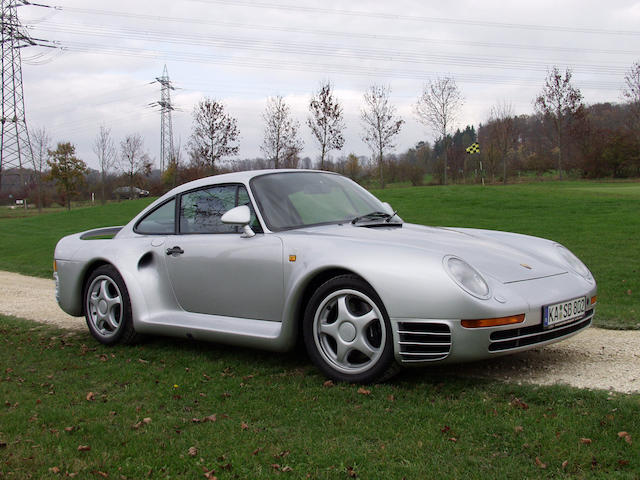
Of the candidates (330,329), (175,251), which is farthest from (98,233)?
(330,329)

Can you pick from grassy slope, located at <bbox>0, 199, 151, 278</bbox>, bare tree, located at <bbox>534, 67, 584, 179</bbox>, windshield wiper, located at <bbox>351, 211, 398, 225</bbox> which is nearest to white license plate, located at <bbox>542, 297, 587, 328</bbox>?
windshield wiper, located at <bbox>351, 211, 398, 225</bbox>

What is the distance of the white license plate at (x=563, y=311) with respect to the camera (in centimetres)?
390

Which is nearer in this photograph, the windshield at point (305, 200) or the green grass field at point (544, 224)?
the windshield at point (305, 200)

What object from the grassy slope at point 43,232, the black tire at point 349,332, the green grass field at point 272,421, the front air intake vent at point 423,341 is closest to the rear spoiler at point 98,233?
the green grass field at point 272,421

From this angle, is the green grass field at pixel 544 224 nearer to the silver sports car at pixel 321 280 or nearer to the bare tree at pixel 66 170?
the silver sports car at pixel 321 280

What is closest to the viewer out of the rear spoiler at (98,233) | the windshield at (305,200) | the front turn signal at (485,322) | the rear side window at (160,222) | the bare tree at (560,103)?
the front turn signal at (485,322)

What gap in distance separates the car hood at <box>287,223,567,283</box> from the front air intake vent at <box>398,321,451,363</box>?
0.47 metres

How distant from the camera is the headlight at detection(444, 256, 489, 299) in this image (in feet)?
12.2

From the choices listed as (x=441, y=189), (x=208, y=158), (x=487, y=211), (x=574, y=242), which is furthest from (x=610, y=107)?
(x=574, y=242)

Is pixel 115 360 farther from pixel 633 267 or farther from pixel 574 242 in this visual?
pixel 574 242

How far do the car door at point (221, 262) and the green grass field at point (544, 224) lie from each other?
3568 millimetres

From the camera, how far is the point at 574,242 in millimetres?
12656

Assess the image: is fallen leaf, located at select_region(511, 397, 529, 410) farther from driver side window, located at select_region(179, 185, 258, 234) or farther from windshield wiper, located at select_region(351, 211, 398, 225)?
→ driver side window, located at select_region(179, 185, 258, 234)

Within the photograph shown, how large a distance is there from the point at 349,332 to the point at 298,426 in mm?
844
